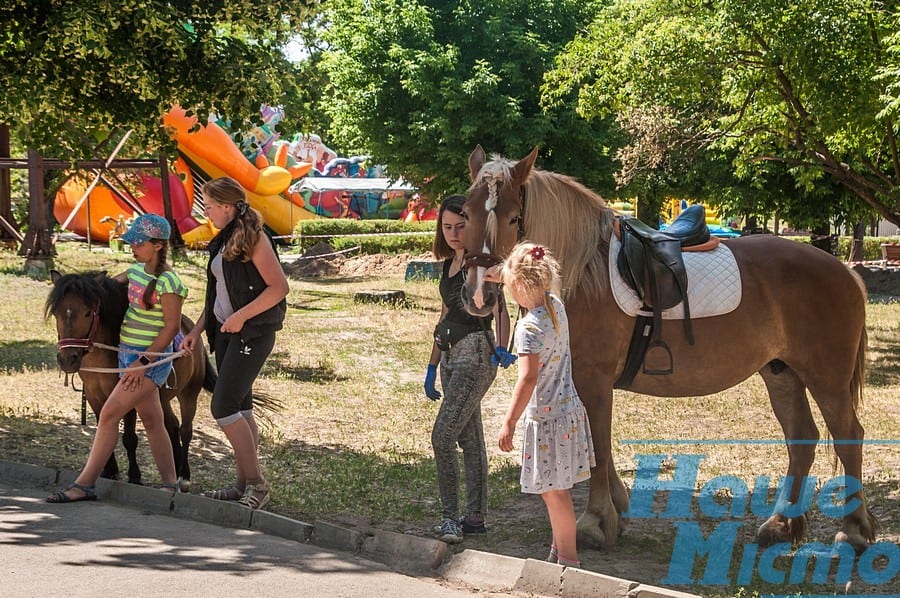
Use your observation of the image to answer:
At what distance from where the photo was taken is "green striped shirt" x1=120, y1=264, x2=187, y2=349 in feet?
23.0

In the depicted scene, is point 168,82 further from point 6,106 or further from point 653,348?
point 653,348

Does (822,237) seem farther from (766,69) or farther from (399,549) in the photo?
(399,549)

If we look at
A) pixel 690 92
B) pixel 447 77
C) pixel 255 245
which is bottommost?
pixel 255 245

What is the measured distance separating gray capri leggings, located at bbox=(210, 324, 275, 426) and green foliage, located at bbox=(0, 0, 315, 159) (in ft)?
11.1

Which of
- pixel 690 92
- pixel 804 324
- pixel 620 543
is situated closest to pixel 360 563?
pixel 620 543

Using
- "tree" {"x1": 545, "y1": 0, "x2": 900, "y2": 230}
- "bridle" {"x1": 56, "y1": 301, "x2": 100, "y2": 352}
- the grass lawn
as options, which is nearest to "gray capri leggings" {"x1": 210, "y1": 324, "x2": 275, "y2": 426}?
the grass lawn

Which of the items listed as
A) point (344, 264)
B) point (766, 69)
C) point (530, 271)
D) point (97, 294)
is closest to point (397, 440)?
point (97, 294)

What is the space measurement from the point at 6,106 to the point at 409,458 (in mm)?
4775

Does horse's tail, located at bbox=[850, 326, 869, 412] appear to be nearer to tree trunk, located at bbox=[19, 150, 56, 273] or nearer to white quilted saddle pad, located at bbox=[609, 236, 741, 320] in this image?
white quilted saddle pad, located at bbox=[609, 236, 741, 320]

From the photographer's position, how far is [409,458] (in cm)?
886

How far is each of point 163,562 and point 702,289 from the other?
11.6ft

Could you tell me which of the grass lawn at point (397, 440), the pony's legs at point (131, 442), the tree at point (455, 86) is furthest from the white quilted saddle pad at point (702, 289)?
the tree at point (455, 86)

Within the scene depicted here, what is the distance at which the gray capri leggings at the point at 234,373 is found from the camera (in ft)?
21.7

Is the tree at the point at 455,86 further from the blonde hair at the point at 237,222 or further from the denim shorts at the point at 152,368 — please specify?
the blonde hair at the point at 237,222
